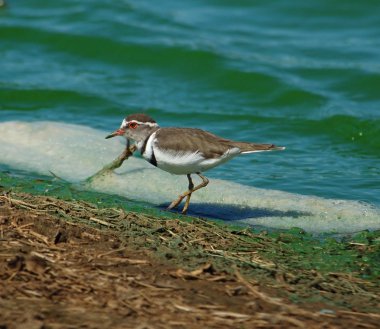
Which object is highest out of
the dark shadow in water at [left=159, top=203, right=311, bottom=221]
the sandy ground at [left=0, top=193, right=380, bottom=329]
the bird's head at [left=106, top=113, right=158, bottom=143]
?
the bird's head at [left=106, top=113, right=158, bottom=143]

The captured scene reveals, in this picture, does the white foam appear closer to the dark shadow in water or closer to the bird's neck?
the dark shadow in water

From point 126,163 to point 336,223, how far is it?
285 centimetres

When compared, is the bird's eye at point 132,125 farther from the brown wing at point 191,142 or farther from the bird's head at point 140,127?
the brown wing at point 191,142


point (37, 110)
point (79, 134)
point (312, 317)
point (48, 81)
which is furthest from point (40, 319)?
point (48, 81)

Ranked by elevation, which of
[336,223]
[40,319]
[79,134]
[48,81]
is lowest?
[40,319]

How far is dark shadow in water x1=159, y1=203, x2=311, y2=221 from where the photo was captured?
347 inches

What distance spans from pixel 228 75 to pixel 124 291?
9835 mm

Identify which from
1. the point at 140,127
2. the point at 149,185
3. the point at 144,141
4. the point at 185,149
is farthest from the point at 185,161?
the point at 149,185

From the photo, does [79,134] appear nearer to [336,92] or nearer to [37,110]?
[37,110]

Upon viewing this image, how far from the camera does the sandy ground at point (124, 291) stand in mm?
5477

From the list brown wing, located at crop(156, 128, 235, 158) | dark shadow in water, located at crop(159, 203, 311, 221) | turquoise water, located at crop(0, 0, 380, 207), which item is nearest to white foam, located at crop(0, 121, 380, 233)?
dark shadow in water, located at crop(159, 203, 311, 221)

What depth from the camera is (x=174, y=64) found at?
16.0m

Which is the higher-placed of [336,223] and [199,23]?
[199,23]

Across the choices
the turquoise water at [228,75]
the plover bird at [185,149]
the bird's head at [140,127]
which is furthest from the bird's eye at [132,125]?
the turquoise water at [228,75]
